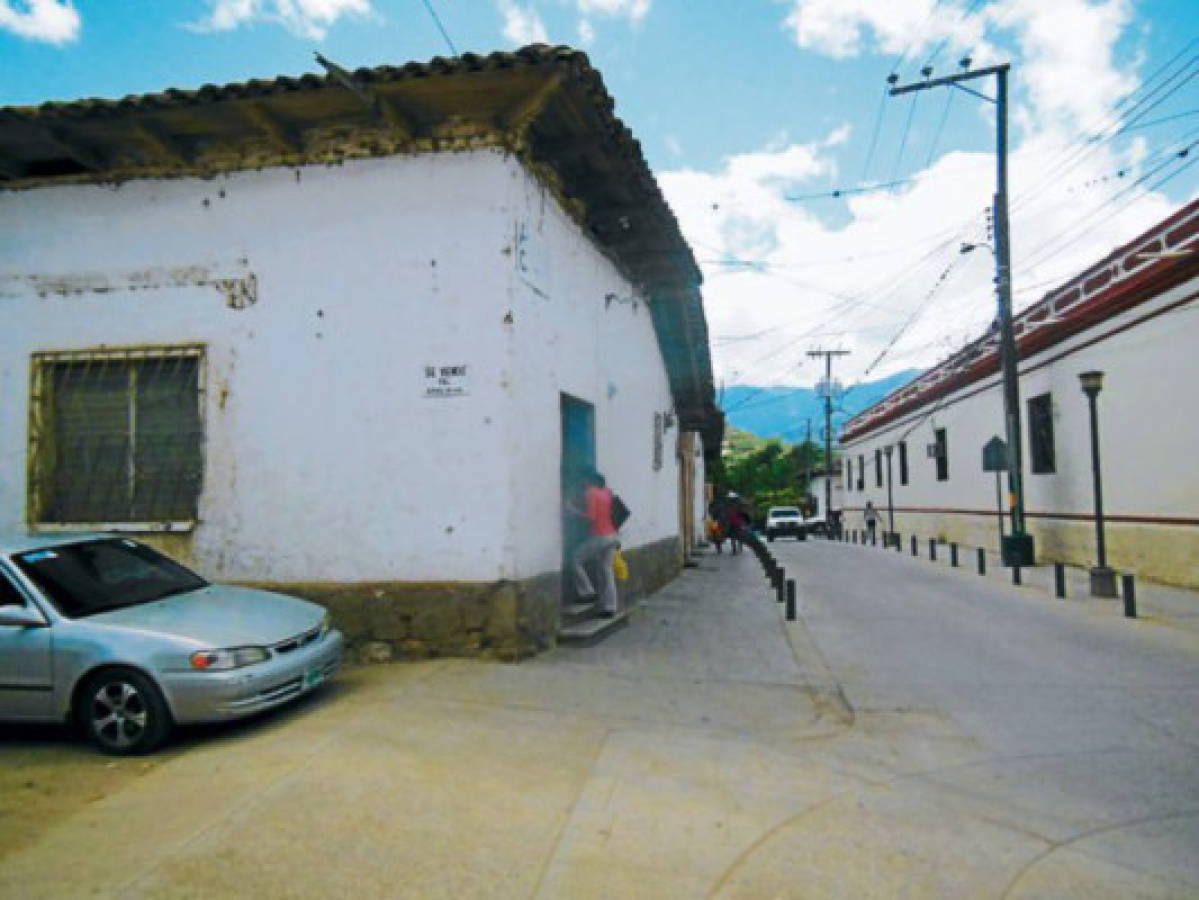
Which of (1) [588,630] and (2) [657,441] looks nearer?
A: (1) [588,630]

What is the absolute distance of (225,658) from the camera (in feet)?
16.5

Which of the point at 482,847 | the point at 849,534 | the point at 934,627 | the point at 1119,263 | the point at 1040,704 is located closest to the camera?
the point at 482,847

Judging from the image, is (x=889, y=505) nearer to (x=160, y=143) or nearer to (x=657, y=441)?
(x=657, y=441)

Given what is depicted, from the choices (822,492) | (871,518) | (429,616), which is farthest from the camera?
(822,492)

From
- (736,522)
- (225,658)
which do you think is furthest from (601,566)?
(736,522)

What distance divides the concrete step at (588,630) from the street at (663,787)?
345 millimetres

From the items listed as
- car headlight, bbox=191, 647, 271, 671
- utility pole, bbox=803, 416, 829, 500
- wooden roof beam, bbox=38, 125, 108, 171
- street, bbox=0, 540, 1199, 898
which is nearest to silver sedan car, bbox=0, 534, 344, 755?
car headlight, bbox=191, 647, 271, 671

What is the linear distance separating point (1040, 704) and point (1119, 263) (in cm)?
1112

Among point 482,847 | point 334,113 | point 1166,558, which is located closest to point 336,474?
point 334,113

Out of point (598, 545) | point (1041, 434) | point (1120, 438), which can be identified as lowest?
point (598, 545)

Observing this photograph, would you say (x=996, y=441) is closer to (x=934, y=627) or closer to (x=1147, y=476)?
(x=1147, y=476)

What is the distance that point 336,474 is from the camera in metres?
7.36

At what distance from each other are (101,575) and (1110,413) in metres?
15.1

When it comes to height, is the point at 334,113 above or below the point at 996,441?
above
